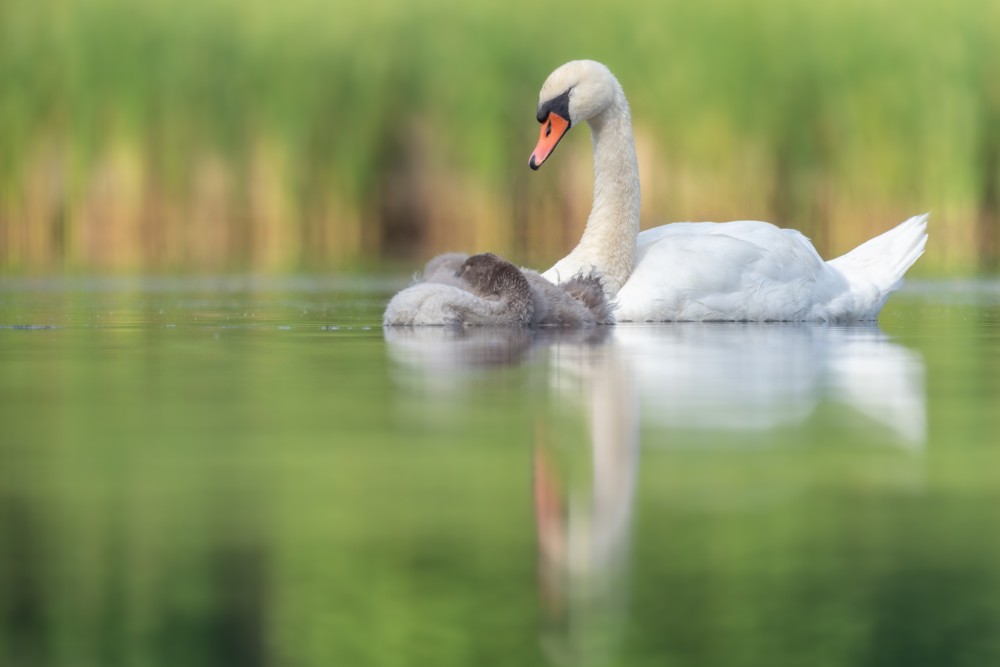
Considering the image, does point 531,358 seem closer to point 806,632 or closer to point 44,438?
point 44,438

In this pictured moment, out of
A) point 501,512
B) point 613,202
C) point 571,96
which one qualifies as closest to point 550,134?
point 571,96

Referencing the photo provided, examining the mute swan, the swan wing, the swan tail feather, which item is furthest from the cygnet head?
the swan tail feather

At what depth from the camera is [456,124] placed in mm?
19250

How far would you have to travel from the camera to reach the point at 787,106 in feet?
61.7

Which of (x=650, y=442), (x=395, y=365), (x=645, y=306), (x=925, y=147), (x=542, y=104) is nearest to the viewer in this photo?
(x=650, y=442)

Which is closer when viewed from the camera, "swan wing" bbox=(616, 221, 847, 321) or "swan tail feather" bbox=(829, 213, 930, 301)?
"swan wing" bbox=(616, 221, 847, 321)

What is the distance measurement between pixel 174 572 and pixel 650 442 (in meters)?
1.84

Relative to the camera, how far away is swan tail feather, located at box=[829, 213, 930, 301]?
10867 millimetres

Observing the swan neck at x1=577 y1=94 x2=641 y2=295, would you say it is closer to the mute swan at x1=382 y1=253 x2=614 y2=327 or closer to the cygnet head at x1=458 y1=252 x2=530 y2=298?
the mute swan at x1=382 y1=253 x2=614 y2=327

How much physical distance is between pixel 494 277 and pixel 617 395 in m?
3.61

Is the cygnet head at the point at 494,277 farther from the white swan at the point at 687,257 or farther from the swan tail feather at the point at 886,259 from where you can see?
the swan tail feather at the point at 886,259

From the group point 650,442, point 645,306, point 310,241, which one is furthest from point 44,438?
point 310,241

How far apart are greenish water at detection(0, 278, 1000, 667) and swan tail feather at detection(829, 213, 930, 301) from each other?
11.6ft

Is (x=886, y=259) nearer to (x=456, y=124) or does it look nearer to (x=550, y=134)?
(x=550, y=134)
